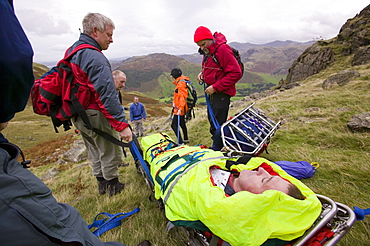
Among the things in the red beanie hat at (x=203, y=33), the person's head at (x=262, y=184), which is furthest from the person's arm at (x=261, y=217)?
the red beanie hat at (x=203, y=33)

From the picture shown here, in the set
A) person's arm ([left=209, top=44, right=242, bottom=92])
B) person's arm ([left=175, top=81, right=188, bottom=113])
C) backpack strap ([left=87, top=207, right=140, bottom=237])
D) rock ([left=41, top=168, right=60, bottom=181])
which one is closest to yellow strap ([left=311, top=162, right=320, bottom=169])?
person's arm ([left=209, top=44, right=242, bottom=92])

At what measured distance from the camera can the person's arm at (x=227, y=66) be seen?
3955mm

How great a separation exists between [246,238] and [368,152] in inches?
161

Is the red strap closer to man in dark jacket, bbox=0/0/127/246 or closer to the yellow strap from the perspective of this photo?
man in dark jacket, bbox=0/0/127/246

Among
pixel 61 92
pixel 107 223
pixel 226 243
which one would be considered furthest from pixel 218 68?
pixel 107 223

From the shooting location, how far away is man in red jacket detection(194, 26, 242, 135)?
3967 millimetres

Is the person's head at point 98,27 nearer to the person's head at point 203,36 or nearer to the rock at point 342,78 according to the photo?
the person's head at point 203,36

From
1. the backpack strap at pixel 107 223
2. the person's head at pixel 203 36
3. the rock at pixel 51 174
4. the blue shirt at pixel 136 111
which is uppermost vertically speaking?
the person's head at pixel 203 36

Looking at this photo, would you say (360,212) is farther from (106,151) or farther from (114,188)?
(114,188)

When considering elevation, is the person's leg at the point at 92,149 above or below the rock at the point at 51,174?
above

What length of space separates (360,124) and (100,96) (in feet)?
20.2

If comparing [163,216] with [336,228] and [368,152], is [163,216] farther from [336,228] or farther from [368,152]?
[368,152]

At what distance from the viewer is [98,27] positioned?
2982mm

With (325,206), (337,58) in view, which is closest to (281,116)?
(325,206)
